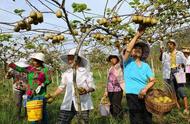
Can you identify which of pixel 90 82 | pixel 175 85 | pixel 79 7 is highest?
pixel 79 7

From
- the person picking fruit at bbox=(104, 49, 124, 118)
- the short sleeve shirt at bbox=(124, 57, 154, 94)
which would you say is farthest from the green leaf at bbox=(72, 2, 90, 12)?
the person picking fruit at bbox=(104, 49, 124, 118)

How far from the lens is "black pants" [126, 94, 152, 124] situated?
5.34m

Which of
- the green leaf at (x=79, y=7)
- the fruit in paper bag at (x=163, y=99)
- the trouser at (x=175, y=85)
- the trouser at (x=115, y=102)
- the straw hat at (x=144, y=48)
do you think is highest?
the green leaf at (x=79, y=7)

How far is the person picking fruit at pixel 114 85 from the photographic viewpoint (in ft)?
23.9

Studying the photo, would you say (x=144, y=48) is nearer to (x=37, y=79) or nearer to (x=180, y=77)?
(x=37, y=79)

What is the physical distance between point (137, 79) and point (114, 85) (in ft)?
7.10

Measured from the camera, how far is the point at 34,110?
5930mm

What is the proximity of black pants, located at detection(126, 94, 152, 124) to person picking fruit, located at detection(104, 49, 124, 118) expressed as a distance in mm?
1758

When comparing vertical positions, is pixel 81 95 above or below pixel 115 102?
above

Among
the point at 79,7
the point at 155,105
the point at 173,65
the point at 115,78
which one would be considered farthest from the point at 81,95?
the point at 173,65

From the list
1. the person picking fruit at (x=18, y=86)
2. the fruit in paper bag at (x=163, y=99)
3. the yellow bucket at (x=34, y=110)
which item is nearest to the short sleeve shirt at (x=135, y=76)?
the fruit in paper bag at (x=163, y=99)

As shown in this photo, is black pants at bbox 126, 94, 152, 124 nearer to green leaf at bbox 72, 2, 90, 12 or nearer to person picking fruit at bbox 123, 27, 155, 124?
person picking fruit at bbox 123, 27, 155, 124

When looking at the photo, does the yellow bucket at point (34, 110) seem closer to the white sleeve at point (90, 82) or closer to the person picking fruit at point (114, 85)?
the white sleeve at point (90, 82)

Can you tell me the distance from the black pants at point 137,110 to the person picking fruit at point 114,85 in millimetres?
1758
